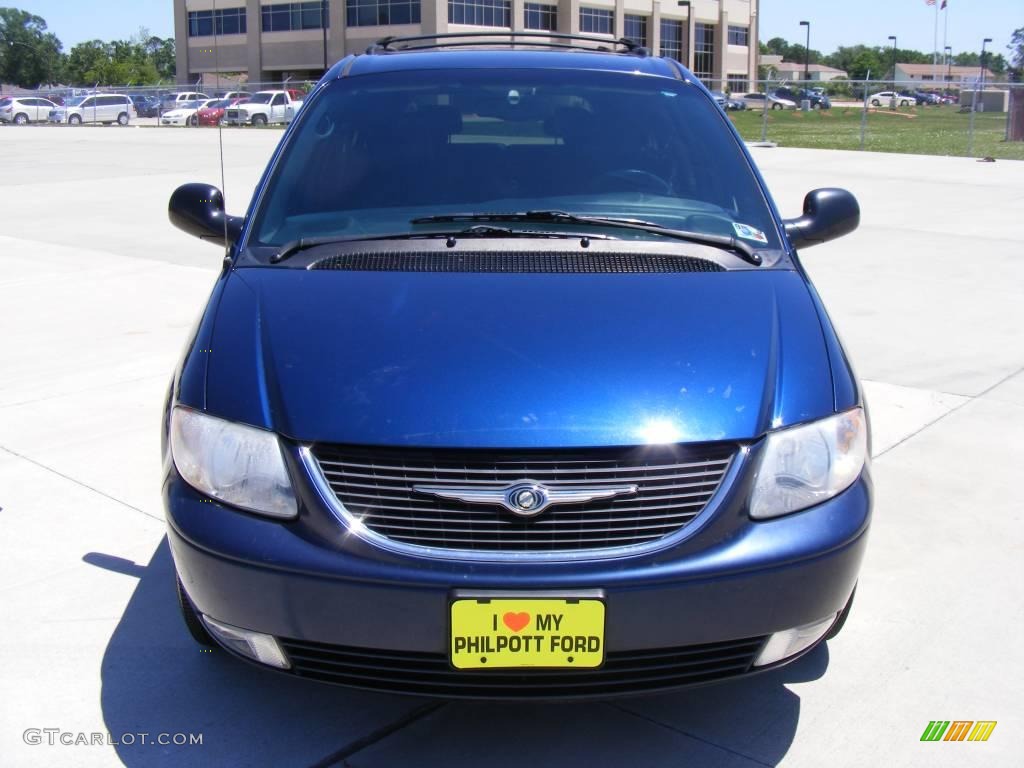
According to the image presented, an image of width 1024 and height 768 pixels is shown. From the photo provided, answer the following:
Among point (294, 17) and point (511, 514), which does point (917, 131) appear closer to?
point (511, 514)

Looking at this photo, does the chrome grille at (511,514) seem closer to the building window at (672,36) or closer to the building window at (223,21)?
the building window at (223,21)

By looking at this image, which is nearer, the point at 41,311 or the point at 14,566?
the point at 14,566

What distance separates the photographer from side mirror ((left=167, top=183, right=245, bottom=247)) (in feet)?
12.9

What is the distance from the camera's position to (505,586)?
240cm

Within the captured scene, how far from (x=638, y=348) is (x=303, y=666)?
3.54 feet

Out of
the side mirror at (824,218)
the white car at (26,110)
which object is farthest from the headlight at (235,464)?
the white car at (26,110)

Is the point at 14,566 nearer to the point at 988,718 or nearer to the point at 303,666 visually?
the point at 303,666

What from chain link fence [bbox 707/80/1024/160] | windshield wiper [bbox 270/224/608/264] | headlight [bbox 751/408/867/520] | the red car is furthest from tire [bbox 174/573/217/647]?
the red car

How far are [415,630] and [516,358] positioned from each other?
686 millimetres

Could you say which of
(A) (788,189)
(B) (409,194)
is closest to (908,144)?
(A) (788,189)

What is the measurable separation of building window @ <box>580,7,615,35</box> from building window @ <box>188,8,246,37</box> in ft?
77.5

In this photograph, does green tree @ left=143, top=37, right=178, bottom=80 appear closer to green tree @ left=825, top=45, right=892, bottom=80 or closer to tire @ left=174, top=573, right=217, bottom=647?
green tree @ left=825, top=45, right=892, bottom=80

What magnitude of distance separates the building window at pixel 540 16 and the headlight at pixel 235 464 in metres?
76.4

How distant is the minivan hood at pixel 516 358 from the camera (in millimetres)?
2541
